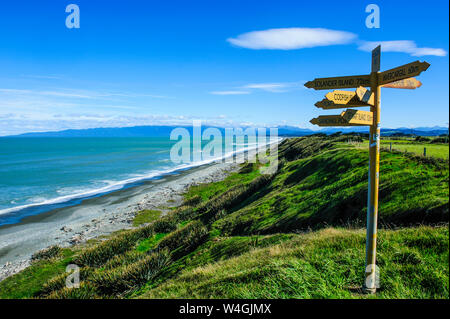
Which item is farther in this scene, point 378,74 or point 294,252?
point 294,252

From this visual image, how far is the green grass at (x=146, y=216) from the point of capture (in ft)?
86.4

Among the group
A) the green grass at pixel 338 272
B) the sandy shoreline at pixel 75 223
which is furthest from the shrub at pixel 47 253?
the green grass at pixel 338 272

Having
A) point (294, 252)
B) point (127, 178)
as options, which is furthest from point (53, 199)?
point (294, 252)

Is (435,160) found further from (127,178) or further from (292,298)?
(127,178)

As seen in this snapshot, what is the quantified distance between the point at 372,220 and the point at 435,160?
7.04 m

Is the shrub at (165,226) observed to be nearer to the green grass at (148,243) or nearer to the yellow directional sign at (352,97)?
the green grass at (148,243)

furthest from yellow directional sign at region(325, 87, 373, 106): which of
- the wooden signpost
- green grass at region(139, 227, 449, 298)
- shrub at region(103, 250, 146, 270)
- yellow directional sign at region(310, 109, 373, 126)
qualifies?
shrub at region(103, 250, 146, 270)

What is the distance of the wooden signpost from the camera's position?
5.14 meters

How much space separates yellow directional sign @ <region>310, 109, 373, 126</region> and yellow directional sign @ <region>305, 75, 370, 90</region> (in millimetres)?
669

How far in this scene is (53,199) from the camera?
123 ft

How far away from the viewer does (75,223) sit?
27125 mm

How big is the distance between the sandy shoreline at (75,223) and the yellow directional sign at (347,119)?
19.4m

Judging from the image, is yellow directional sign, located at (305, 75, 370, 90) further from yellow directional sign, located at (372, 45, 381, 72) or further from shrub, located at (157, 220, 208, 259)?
shrub, located at (157, 220, 208, 259)
